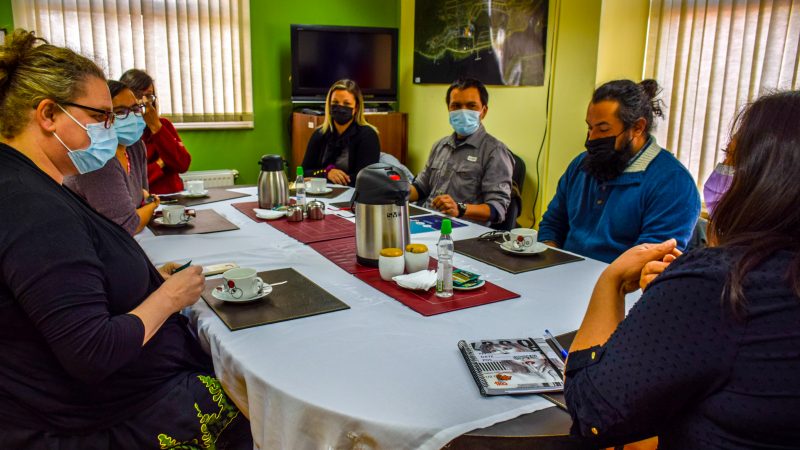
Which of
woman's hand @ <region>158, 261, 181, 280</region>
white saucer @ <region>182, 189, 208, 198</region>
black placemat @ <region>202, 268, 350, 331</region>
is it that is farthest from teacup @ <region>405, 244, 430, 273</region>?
white saucer @ <region>182, 189, 208, 198</region>

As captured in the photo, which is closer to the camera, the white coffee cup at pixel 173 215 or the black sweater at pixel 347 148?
the white coffee cup at pixel 173 215

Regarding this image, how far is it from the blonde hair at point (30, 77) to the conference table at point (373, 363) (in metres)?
0.57

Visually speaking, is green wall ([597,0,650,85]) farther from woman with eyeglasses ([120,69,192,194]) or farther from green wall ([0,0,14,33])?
green wall ([0,0,14,33])

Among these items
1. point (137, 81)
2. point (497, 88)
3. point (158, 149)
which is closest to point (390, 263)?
point (158, 149)

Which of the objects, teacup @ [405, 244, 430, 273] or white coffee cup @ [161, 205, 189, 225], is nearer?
teacup @ [405, 244, 430, 273]

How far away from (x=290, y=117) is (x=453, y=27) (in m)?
1.57

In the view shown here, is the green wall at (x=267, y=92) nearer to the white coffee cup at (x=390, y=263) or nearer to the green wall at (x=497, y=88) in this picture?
the green wall at (x=497, y=88)

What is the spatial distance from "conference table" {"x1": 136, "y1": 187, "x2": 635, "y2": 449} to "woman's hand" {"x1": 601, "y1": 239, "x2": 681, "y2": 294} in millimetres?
254

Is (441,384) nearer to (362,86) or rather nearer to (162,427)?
(162,427)

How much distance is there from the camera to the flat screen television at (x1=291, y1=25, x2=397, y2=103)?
15.2 ft

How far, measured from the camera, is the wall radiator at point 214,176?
14.5 feet

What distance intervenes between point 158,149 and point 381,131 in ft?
7.40

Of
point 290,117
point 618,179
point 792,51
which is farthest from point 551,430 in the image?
point 290,117

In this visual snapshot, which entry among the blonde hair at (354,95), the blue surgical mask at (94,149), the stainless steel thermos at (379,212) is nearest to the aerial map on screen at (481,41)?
the blonde hair at (354,95)
